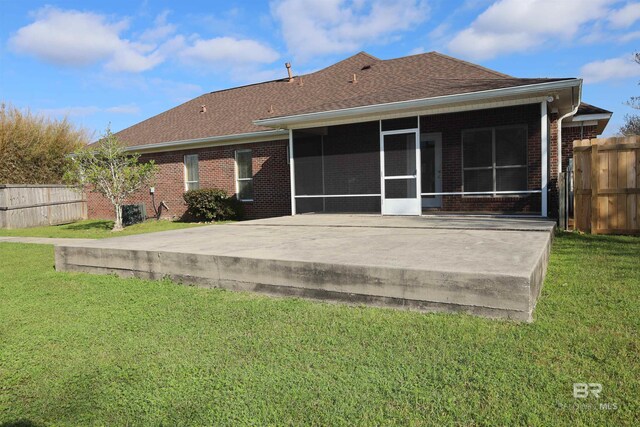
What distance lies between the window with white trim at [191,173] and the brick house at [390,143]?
1.7 inches

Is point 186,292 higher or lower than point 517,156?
lower

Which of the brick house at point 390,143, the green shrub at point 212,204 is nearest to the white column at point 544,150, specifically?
the brick house at point 390,143

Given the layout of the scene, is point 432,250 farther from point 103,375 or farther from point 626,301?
point 103,375

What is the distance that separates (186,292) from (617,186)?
25.5 feet

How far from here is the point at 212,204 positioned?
14.6 meters

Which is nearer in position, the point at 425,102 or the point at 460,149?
the point at 425,102

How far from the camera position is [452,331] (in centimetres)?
345

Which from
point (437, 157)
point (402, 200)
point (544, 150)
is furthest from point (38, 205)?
point (544, 150)

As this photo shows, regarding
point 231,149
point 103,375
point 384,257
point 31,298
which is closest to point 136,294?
point 31,298

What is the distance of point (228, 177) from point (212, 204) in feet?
4.24

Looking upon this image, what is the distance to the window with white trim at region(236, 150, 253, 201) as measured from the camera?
1505 cm

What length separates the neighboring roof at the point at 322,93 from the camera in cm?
1099

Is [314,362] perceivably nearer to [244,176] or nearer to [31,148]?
[244,176]

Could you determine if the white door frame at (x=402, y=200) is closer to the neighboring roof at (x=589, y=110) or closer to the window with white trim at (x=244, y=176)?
the neighboring roof at (x=589, y=110)
